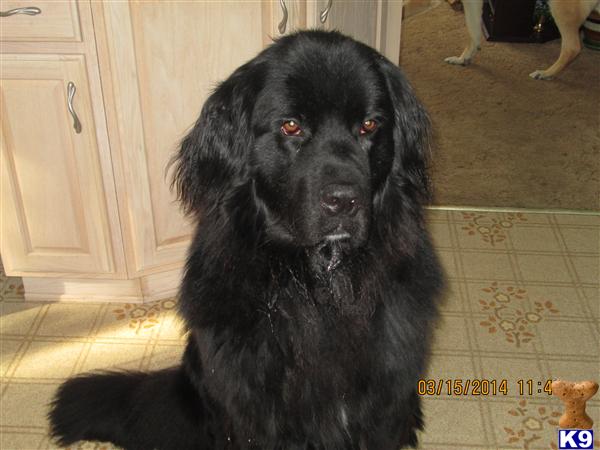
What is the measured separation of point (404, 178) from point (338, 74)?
30 centimetres

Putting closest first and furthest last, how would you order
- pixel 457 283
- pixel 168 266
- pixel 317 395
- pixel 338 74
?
pixel 338 74, pixel 317 395, pixel 168 266, pixel 457 283

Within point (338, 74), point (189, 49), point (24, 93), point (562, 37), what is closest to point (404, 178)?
point (338, 74)

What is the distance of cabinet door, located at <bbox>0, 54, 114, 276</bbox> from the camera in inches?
78.7

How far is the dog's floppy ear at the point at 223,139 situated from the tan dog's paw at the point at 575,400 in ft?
3.54

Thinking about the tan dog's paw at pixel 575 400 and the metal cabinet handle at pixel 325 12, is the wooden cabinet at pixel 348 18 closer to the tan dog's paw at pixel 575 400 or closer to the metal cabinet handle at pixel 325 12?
the metal cabinet handle at pixel 325 12

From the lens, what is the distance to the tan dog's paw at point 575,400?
6.10 feet

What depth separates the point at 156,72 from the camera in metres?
2.02

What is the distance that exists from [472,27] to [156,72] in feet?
5.92

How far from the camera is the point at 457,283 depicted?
8.34 feet

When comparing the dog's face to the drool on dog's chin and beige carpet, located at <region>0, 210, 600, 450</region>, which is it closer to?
the drool on dog's chin

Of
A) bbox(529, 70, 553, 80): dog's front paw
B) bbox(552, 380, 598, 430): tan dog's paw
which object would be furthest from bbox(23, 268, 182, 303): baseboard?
bbox(529, 70, 553, 80): dog's front paw

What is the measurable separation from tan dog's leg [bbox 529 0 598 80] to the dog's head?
1955 mm

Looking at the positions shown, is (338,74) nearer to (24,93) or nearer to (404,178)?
(404,178)

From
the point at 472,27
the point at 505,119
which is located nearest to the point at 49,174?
the point at 472,27
